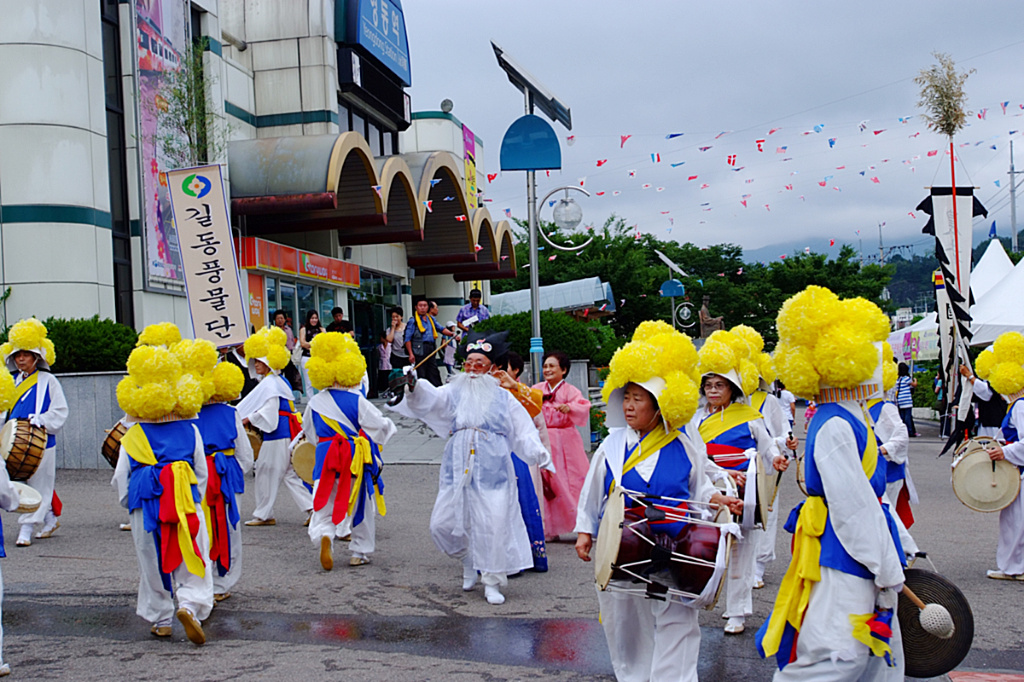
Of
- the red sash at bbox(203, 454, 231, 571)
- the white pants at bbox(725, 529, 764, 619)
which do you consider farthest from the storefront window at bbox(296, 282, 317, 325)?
the white pants at bbox(725, 529, 764, 619)

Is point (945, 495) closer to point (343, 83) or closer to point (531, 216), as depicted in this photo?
point (531, 216)

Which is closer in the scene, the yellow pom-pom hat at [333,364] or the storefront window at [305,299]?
the yellow pom-pom hat at [333,364]

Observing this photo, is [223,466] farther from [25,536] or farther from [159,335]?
[25,536]

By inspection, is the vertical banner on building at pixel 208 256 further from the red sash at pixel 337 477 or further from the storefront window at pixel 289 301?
the storefront window at pixel 289 301

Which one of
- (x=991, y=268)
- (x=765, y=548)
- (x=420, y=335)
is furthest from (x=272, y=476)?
(x=991, y=268)

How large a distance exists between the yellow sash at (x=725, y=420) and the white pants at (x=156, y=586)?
127 inches

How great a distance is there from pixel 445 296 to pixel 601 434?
694 inches

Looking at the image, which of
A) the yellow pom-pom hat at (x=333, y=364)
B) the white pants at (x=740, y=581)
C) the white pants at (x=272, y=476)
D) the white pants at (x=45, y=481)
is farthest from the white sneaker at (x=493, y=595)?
the white pants at (x=45, y=481)

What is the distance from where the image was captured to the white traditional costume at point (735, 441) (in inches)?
222

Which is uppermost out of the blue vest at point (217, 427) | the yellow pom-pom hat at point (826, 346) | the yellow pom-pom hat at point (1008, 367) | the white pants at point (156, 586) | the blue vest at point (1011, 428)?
the yellow pom-pom hat at point (826, 346)

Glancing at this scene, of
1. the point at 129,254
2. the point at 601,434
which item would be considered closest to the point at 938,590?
the point at 601,434

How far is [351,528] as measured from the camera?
7586mm

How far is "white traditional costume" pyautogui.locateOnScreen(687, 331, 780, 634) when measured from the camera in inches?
222

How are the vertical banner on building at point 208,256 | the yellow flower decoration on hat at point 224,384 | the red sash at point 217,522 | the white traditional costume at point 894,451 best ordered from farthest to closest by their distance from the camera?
1. the vertical banner on building at point 208,256
2. the yellow flower decoration on hat at point 224,384
3. the white traditional costume at point 894,451
4. the red sash at point 217,522
